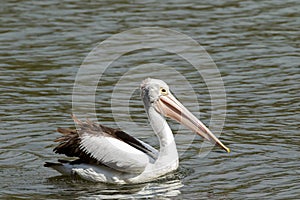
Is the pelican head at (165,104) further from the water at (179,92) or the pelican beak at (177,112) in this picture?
the water at (179,92)

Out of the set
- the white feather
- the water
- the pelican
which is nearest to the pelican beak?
the pelican

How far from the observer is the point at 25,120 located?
366 inches

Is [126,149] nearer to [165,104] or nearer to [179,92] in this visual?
[165,104]

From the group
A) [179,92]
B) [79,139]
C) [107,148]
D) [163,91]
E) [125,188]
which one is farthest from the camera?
[179,92]

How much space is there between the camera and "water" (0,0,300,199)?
7.46m

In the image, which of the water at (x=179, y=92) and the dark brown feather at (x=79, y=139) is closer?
the water at (x=179, y=92)

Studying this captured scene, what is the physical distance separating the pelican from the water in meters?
0.13

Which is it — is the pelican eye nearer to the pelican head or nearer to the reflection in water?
the pelican head

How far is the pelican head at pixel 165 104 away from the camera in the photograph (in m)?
7.85

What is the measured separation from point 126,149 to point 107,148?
201 mm

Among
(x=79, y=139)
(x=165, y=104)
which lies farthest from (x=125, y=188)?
(x=165, y=104)

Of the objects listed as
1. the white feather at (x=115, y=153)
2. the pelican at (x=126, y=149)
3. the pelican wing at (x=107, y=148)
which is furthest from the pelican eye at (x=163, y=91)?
the white feather at (x=115, y=153)

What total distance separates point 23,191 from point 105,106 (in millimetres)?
2640

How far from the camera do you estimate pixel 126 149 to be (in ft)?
24.7
